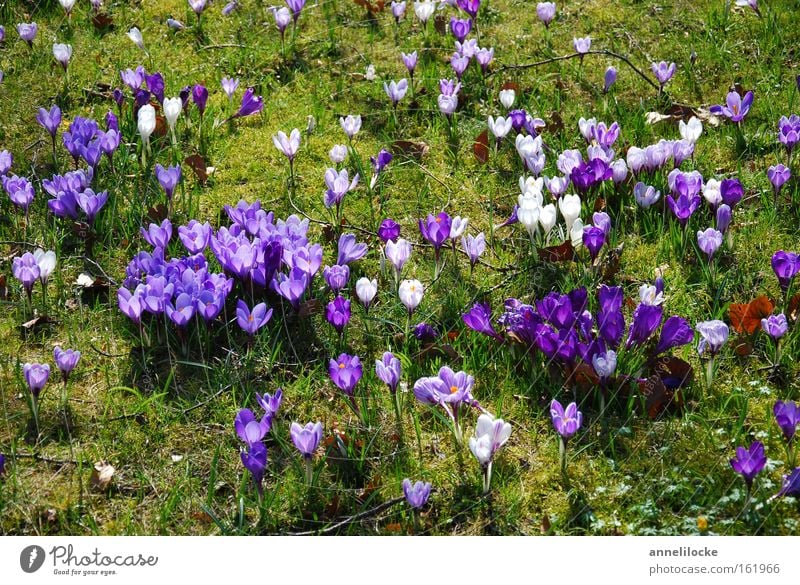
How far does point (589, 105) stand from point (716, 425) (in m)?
2.17

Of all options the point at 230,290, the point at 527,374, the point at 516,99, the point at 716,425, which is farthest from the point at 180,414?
the point at 516,99

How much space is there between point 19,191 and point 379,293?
4.87 ft

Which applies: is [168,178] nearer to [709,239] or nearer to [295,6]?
[295,6]

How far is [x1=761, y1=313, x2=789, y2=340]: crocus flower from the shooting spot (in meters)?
3.07

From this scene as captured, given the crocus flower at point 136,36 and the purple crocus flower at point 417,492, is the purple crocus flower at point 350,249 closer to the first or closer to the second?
the purple crocus flower at point 417,492

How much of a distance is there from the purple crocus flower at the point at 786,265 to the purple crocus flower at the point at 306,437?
5.77 ft

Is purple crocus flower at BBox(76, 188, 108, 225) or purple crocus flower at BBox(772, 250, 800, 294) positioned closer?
purple crocus flower at BBox(772, 250, 800, 294)

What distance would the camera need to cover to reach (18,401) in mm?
3121

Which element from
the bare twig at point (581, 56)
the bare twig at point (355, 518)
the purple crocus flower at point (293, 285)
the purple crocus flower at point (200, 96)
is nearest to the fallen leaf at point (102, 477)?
the bare twig at point (355, 518)

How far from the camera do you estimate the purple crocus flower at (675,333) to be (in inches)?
120

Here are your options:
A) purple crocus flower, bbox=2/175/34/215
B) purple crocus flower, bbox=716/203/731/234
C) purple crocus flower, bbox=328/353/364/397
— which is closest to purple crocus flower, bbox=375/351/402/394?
purple crocus flower, bbox=328/353/364/397

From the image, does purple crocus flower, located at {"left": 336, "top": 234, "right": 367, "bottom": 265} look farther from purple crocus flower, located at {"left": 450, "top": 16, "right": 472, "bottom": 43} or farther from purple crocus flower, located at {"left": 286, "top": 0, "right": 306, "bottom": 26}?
purple crocus flower, located at {"left": 286, "top": 0, "right": 306, "bottom": 26}

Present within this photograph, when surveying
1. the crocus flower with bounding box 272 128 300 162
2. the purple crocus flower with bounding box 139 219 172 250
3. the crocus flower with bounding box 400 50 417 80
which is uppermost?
the crocus flower with bounding box 400 50 417 80

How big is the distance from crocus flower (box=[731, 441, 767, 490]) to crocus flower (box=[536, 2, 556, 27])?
309cm
